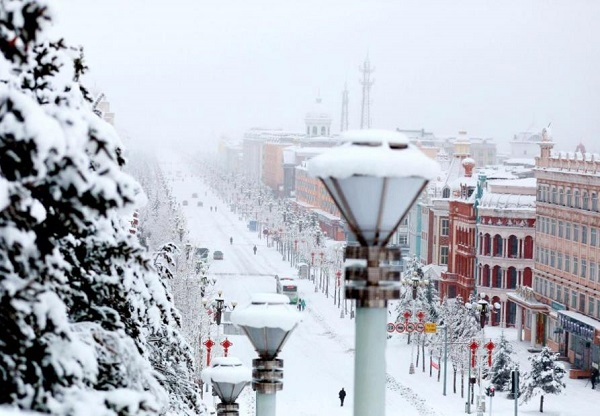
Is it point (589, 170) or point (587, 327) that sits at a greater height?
point (589, 170)

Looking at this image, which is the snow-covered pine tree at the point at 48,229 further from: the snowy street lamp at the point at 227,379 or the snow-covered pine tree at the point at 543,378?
the snow-covered pine tree at the point at 543,378

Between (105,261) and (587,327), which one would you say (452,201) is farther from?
(105,261)

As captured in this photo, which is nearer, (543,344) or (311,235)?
(543,344)

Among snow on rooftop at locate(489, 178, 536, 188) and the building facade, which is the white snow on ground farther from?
snow on rooftop at locate(489, 178, 536, 188)

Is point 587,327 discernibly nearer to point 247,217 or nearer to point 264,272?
point 264,272

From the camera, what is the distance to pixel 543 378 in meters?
40.3

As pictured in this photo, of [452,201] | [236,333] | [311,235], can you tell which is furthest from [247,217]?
[236,333]

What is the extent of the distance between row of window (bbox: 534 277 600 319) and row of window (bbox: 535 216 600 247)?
6.97ft

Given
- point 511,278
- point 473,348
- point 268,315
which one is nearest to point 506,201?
point 511,278

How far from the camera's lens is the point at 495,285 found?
63.7 m

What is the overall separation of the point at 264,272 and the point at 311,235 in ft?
31.1

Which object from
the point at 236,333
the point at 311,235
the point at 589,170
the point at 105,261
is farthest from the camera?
the point at 311,235

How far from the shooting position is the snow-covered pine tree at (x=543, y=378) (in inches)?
1587

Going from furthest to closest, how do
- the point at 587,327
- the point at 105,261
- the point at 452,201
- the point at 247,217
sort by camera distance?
the point at 247,217 < the point at 452,201 < the point at 587,327 < the point at 105,261
